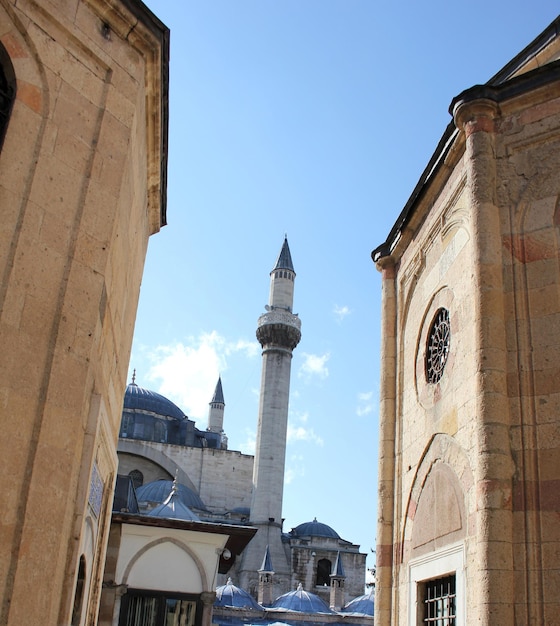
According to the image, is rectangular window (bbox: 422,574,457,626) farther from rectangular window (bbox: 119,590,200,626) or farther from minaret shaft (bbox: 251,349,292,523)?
minaret shaft (bbox: 251,349,292,523)

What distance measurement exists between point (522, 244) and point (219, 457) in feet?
143

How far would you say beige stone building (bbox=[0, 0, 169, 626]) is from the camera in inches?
180

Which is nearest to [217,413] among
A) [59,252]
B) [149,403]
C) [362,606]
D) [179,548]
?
[149,403]

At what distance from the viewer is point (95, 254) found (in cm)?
541

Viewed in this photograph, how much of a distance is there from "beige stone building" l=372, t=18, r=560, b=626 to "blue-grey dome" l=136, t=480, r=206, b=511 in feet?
98.0

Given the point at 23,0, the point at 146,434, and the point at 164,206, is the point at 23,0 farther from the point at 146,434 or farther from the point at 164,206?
the point at 146,434

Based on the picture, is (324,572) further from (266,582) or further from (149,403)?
(149,403)

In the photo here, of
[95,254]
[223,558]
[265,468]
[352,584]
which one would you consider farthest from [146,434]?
[95,254]

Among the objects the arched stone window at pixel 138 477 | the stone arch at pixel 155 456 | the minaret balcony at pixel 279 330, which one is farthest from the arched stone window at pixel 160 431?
the minaret balcony at pixel 279 330

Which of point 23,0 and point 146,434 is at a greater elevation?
point 146,434

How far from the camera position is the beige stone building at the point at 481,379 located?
20.2 ft

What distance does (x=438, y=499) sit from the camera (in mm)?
7684

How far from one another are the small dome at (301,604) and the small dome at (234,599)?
120 centimetres

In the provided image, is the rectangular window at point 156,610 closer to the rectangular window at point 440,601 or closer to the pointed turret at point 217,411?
the rectangular window at point 440,601
